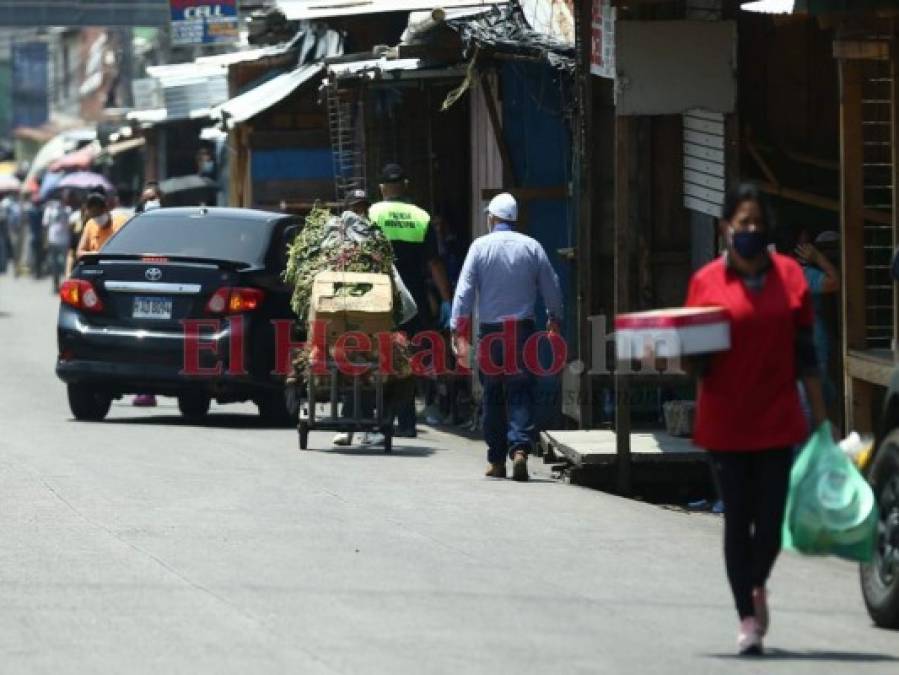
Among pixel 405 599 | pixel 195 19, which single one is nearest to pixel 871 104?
pixel 405 599

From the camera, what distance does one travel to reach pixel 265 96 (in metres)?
25.5

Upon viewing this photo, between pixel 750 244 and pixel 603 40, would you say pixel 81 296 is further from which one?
pixel 750 244

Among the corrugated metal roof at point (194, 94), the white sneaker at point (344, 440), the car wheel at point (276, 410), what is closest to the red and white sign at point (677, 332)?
the white sneaker at point (344, 440)

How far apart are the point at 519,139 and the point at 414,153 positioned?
2.92 meters

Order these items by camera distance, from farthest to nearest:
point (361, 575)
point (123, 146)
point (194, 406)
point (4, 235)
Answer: point (4, 235) → point (123, 146) → point (194, 406) → point (361, 575)

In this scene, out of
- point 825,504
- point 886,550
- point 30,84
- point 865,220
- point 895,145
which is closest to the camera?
point 825,504

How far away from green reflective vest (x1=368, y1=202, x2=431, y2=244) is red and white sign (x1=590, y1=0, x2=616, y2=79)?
2474 mm

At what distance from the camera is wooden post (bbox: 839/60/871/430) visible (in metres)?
13.2

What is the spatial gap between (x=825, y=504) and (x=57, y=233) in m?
37.7

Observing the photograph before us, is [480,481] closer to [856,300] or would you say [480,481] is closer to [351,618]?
[856,300]

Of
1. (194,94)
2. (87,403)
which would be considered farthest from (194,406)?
(194,94)

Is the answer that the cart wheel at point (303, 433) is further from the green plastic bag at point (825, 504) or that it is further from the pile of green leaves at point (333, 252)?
the green plastic bag at point (825, 504)

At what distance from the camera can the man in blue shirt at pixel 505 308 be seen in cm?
1493

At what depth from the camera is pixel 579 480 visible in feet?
48.8
